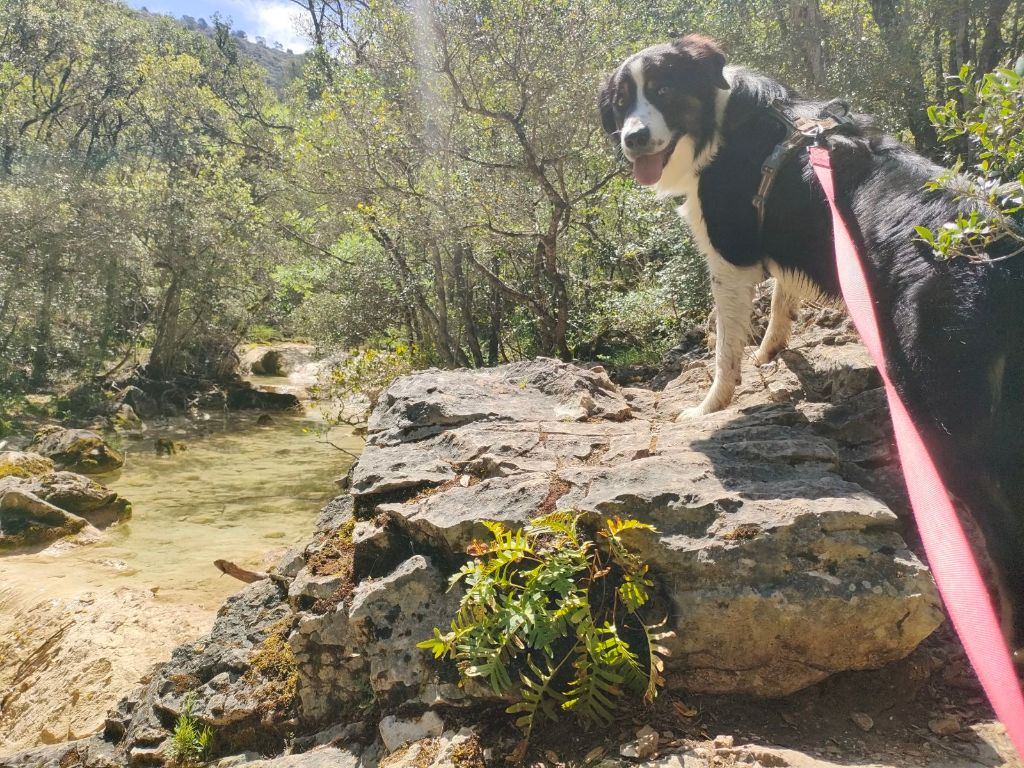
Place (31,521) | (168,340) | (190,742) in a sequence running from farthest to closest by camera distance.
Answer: (168,340)
(31,521)
(190,742)

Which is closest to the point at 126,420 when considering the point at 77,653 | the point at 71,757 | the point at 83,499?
the point at 83,499

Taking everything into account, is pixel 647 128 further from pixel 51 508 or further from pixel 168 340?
pixel 168 340

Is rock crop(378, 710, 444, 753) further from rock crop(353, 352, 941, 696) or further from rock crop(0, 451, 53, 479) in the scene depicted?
rock crop(0, 451, 53, 479)

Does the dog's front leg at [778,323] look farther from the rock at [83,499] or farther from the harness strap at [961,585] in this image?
the rock at [83,499]

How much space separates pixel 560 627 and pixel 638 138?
233cm

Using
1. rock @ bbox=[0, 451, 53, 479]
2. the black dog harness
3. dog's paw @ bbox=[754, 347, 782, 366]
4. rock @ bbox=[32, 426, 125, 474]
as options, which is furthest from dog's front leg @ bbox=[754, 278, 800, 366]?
rock @ bbox=[32, 426, 125, 474]

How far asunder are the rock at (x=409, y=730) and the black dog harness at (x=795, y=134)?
2.50m

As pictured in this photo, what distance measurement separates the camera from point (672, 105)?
3240 mm

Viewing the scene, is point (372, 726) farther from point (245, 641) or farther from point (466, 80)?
point (466, 80)

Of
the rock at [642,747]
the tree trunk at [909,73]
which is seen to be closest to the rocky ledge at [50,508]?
the rock at [642,747]

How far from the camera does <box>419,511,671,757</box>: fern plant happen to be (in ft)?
6.23

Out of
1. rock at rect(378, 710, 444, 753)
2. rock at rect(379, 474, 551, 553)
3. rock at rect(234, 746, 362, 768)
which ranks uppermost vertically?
rock at rect(379, 474, 551, 553)

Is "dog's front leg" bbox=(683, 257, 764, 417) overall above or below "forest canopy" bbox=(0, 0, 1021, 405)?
below

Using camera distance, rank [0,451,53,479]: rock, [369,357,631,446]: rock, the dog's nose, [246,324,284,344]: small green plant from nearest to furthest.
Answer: the dog's nose, [369,357,631,446]: rock, [0,451,53,479]: rock, [246,324,284,344]: small green plant
